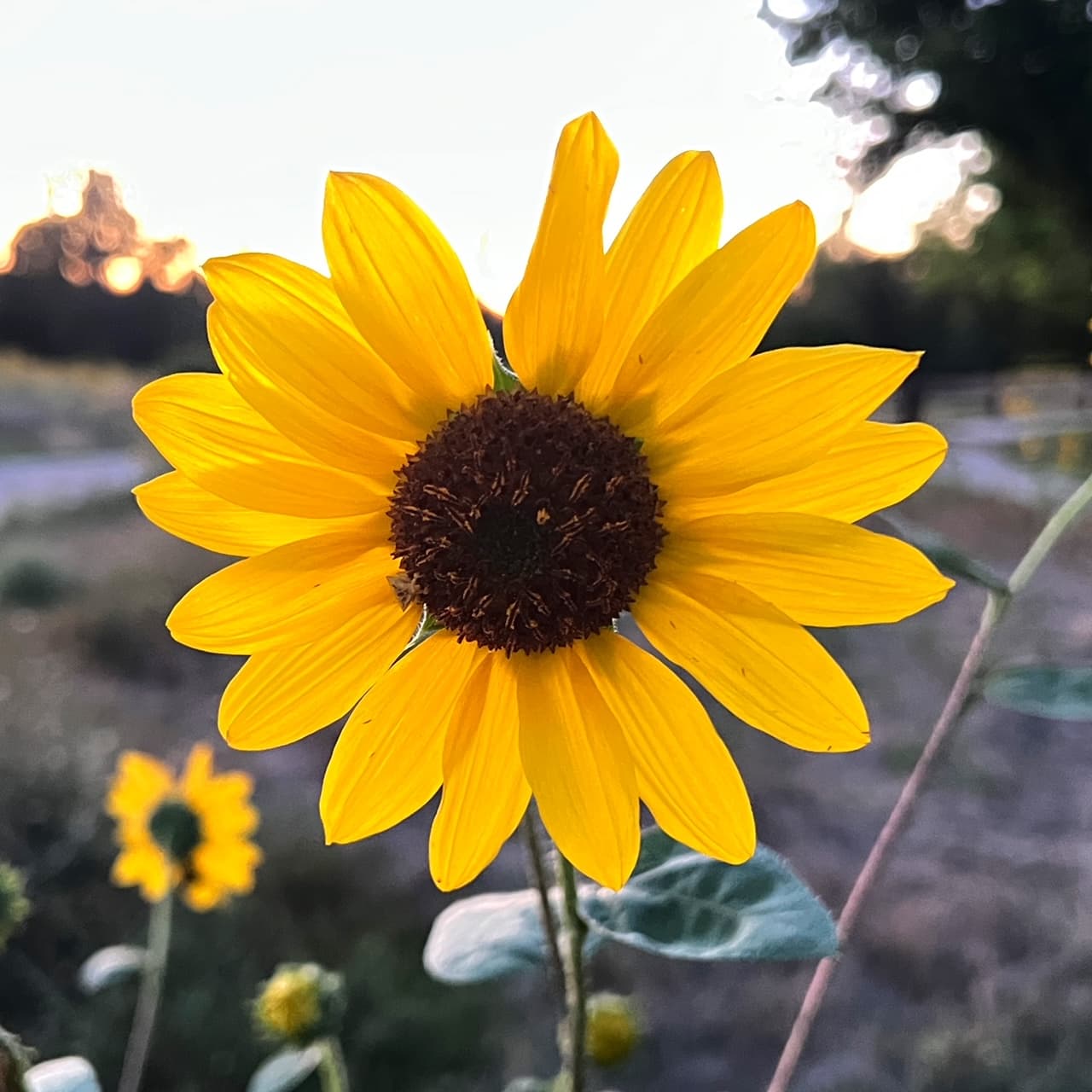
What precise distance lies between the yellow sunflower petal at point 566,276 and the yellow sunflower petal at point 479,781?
0.41 ft

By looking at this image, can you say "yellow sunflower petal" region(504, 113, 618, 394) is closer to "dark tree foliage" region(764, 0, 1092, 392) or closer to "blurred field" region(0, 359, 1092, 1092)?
"blurred field" region(0, 359, 1092, 1092)

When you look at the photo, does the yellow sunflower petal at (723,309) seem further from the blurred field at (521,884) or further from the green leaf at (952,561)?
the blurred field at (521,884)

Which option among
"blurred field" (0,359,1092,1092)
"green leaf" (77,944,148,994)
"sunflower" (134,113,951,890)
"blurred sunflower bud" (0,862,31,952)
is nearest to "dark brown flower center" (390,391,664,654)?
"sunflower" (134,113,951,890)

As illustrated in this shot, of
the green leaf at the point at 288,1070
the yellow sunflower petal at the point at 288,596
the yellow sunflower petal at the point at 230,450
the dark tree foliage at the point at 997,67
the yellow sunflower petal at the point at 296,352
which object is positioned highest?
the dark tree foliage at the point at 997,67

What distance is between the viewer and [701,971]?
1.81 metres

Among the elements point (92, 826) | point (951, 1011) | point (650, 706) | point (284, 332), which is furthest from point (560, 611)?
point (92, 826)

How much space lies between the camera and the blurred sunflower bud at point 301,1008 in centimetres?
79

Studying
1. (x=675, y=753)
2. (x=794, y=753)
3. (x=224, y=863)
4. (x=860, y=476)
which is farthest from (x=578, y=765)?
(x=794, y=753)

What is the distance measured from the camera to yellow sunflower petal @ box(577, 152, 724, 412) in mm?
352

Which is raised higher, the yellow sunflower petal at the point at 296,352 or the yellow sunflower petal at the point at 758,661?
the yellow sunflower petal at the point at 296,352

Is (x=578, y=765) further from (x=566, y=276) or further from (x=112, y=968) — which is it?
(x=112, y=968)

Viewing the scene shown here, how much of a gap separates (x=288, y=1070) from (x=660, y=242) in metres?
0.65

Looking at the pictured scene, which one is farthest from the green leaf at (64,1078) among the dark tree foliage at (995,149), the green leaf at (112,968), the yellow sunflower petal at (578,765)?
the dark tree foliage at (995,149)

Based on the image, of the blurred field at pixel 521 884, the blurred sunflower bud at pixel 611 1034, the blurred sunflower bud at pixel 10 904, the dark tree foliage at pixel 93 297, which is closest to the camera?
the blurred sunflower bud at pixel 10 904
